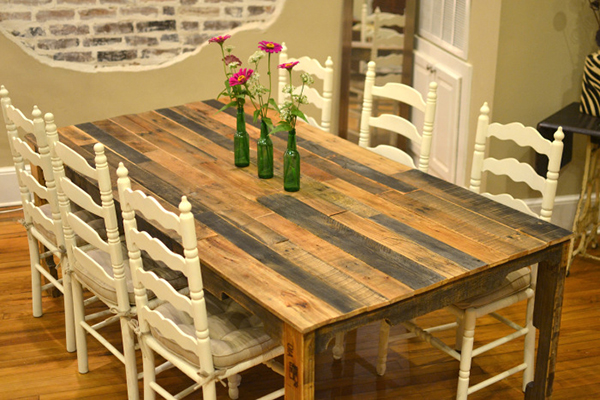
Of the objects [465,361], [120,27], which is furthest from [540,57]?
[120,27]

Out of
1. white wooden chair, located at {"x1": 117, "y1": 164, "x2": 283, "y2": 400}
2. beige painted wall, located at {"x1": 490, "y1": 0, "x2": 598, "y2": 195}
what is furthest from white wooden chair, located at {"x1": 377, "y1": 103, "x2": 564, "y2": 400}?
beige painted wall, located at {"x1": 490, "y1": 0, "x2": 598, "y2": 195}

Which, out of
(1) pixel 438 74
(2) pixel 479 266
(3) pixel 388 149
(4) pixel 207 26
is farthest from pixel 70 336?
(1) pixel 438 74

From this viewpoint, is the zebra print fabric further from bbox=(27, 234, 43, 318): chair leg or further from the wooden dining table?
bbox=(27, 234, 43, 318): chair leg

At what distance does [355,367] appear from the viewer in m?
3.11

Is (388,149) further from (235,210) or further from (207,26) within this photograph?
(207,26)

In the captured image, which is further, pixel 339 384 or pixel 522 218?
pixel 339 384

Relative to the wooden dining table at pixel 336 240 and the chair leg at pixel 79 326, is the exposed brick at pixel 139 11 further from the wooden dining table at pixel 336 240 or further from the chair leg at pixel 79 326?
the chair leg at pixel 79 326

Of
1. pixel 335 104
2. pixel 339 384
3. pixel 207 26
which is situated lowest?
pixel 339 384

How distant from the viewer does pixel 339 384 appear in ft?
9.86

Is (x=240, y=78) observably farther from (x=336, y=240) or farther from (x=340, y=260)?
(x=340, y=260)

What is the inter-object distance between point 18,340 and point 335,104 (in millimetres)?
2487

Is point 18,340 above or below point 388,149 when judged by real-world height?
below

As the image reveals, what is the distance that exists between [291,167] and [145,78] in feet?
7.02

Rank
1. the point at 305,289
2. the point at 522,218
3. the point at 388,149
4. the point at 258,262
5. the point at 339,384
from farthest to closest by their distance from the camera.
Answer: the point at 388,149 → the point at 339,384 → the point at 522,218 → the point at 258,262 → the point at 305,289
